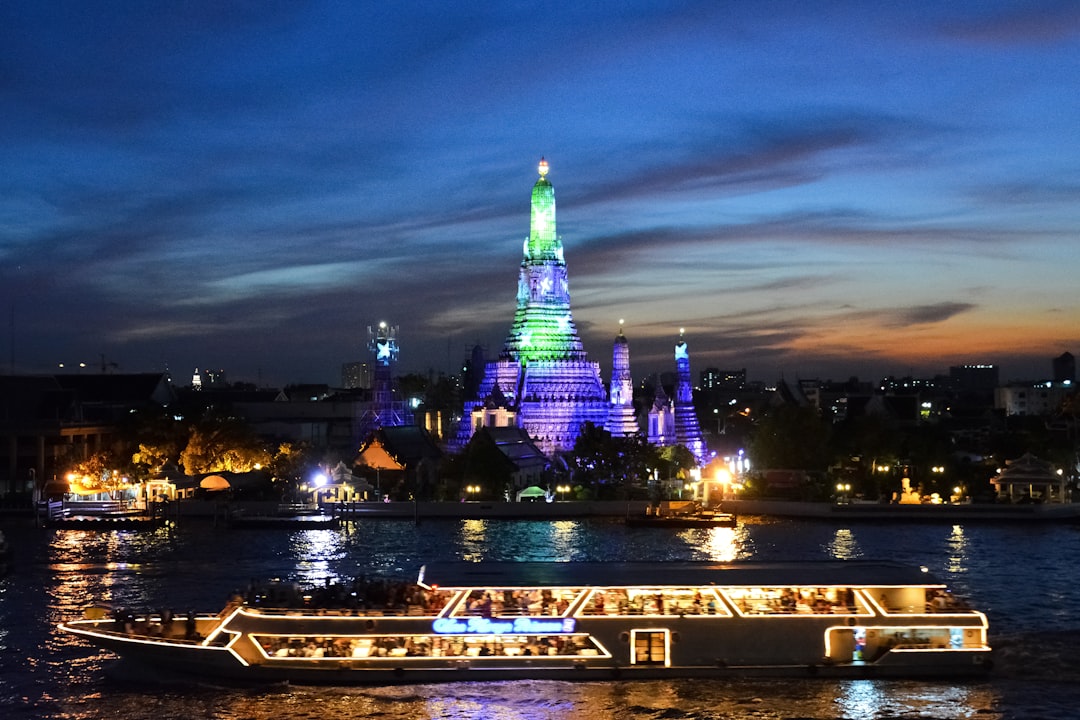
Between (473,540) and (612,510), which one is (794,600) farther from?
(612,510)

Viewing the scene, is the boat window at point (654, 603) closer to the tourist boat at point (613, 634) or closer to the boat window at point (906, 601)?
the tourist boat at point (613, 634)

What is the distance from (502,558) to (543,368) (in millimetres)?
44196

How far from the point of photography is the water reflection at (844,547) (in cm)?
6003

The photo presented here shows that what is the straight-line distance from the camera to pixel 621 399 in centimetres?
10181

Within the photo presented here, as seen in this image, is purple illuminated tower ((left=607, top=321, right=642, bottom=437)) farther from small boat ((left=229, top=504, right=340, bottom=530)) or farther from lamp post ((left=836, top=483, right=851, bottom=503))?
small boat ((left=229, top=504, right=340, bottom=530))

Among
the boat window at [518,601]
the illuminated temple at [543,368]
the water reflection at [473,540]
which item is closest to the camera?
the boat window at [518,601]

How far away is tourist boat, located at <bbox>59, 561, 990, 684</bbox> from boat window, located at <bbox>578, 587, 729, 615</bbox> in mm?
25

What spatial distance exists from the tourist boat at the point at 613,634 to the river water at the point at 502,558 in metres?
0.55

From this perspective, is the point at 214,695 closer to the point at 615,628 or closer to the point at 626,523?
the point at 615,628

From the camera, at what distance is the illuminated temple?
327 ft

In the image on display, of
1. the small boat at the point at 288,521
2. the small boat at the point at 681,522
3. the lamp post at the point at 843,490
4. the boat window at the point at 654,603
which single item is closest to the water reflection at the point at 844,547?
the small boat at the point at 681,522

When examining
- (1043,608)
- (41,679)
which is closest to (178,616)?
(41,679)

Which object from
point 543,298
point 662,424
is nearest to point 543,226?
point 543,298

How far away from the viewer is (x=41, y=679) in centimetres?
3634
